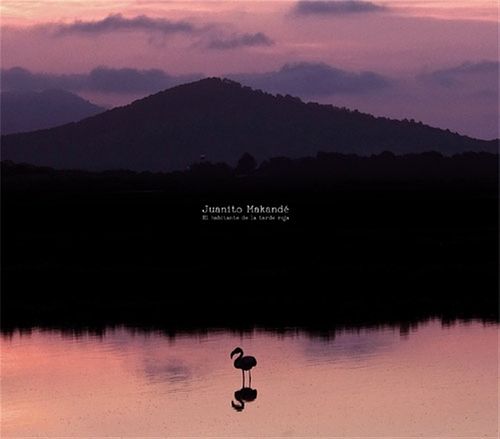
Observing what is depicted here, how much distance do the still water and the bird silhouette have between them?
0.04 m

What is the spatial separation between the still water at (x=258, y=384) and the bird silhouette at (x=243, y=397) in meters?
0.04

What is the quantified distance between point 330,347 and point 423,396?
495 cm

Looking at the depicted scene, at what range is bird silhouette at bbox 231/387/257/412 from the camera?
19.5m

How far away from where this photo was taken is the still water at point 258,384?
18.2m

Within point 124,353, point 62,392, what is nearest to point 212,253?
point 124,353

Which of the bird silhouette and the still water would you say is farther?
the bird silhouette

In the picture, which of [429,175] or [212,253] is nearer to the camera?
[212,253]

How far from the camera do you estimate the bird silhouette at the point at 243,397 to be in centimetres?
1952

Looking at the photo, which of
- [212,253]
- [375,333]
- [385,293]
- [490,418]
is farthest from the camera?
[212,253]

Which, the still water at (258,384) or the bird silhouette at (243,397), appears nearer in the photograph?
the still water at (258,384)

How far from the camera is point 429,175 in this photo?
594 ft

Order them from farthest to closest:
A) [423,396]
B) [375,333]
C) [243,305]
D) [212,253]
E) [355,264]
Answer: [212,253] < [355,264] < [243,305] < [375,333] < [423,396]

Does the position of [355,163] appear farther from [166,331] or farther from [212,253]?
[166,331]

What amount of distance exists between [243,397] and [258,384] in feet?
3.23
